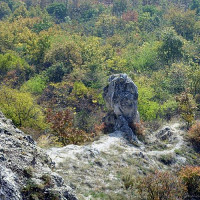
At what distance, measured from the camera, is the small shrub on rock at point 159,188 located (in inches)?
632

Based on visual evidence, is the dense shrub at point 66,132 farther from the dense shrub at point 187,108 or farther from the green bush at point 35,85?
the green bush at point 35,85

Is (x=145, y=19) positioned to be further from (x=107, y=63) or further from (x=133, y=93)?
(x=133, y=93)

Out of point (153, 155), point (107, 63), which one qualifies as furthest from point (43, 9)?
point (153, 155)

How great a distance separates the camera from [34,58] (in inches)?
2060

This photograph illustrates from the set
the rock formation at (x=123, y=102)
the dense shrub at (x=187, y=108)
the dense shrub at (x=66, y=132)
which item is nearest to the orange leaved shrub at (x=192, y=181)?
the rock formation at (x=123, y=102)

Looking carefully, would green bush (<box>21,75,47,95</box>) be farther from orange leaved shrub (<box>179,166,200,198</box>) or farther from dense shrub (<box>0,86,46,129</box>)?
orange leaved shrub (<box>179,166,200,198</box>)

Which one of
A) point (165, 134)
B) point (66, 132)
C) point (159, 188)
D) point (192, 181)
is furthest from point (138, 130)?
point (159, 188)

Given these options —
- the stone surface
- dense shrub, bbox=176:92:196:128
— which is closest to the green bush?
dense shrub, bbox=176:92:196:128

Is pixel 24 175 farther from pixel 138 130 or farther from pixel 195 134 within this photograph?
pixel 195 134

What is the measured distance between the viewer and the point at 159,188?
1609cm

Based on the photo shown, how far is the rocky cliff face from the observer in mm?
Answer: 10423

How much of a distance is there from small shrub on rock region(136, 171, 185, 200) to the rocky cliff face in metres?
4.82

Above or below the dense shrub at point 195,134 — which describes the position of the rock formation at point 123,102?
above

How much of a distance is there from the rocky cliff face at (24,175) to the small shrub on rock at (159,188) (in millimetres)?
4819
